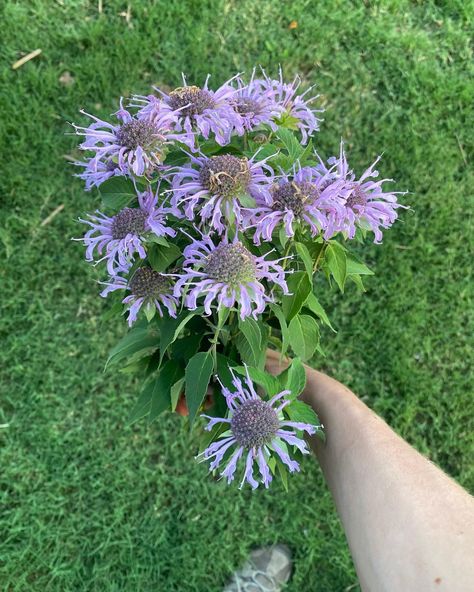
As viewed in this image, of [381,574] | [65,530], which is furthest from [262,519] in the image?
[381,574]

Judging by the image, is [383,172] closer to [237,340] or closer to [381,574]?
[237,340]

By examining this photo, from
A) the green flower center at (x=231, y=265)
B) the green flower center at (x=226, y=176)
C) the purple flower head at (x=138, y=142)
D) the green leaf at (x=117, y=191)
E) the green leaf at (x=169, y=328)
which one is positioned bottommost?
the green leaf at (x=169, y=328)

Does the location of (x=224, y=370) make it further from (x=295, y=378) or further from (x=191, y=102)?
(x=191, y=102)

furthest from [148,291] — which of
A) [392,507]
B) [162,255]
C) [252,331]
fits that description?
[392,507]

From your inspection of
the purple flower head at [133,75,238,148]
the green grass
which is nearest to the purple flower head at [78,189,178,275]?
the purple flower head at [133,75,238,148]

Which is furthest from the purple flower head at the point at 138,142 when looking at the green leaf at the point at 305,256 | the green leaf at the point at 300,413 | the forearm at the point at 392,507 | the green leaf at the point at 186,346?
the forearm at the point at 392,507

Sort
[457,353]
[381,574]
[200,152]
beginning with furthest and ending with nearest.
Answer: [457,353] < [381,574] < [200,152]

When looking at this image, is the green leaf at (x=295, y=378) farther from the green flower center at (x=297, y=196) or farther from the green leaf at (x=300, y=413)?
the green flower center at (x=297, y=196)
